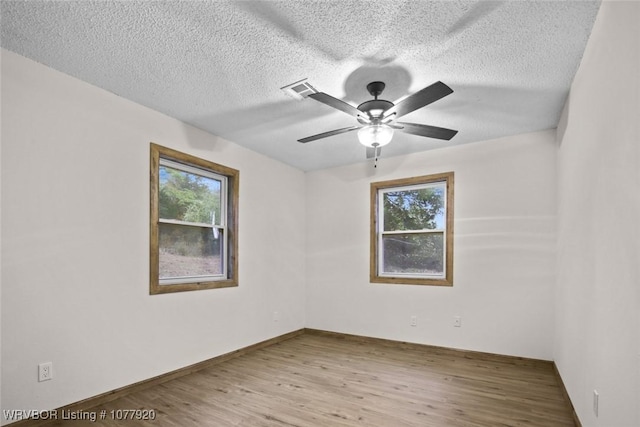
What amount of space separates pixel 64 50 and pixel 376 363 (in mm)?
3798

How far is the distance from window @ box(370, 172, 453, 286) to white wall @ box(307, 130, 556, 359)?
0.34 ft

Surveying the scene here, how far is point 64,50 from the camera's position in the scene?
221cm

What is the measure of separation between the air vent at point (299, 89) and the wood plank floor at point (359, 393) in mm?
2443

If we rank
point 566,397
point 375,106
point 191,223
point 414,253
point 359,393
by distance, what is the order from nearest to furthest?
point 375,106 < point 566,397 < point 359,393 < point 191,223 < point 414,253

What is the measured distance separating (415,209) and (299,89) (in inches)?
96.4

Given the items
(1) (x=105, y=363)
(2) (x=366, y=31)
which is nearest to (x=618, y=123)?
(2) (x=366, y=31)

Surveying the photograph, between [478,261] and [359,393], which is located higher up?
[478,261]

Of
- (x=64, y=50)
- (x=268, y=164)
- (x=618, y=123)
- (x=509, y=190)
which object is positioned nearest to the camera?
(x=618, y=123)

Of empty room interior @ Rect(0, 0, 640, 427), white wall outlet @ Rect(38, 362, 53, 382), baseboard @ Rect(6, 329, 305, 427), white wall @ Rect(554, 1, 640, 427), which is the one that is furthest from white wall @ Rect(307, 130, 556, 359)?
white wall outlet @ Rect(38, 362, 53, 382)

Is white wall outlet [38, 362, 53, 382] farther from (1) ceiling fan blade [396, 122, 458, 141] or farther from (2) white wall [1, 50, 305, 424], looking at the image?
(1) ceiling fan blade [396, 122, 458, 141]

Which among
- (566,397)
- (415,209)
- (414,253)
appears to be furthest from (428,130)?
(566,397)

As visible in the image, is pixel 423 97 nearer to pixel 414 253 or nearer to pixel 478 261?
pixel 478 261

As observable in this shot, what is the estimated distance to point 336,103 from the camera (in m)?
2.24

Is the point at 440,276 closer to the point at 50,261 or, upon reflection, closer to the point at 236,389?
the point at 236,389
